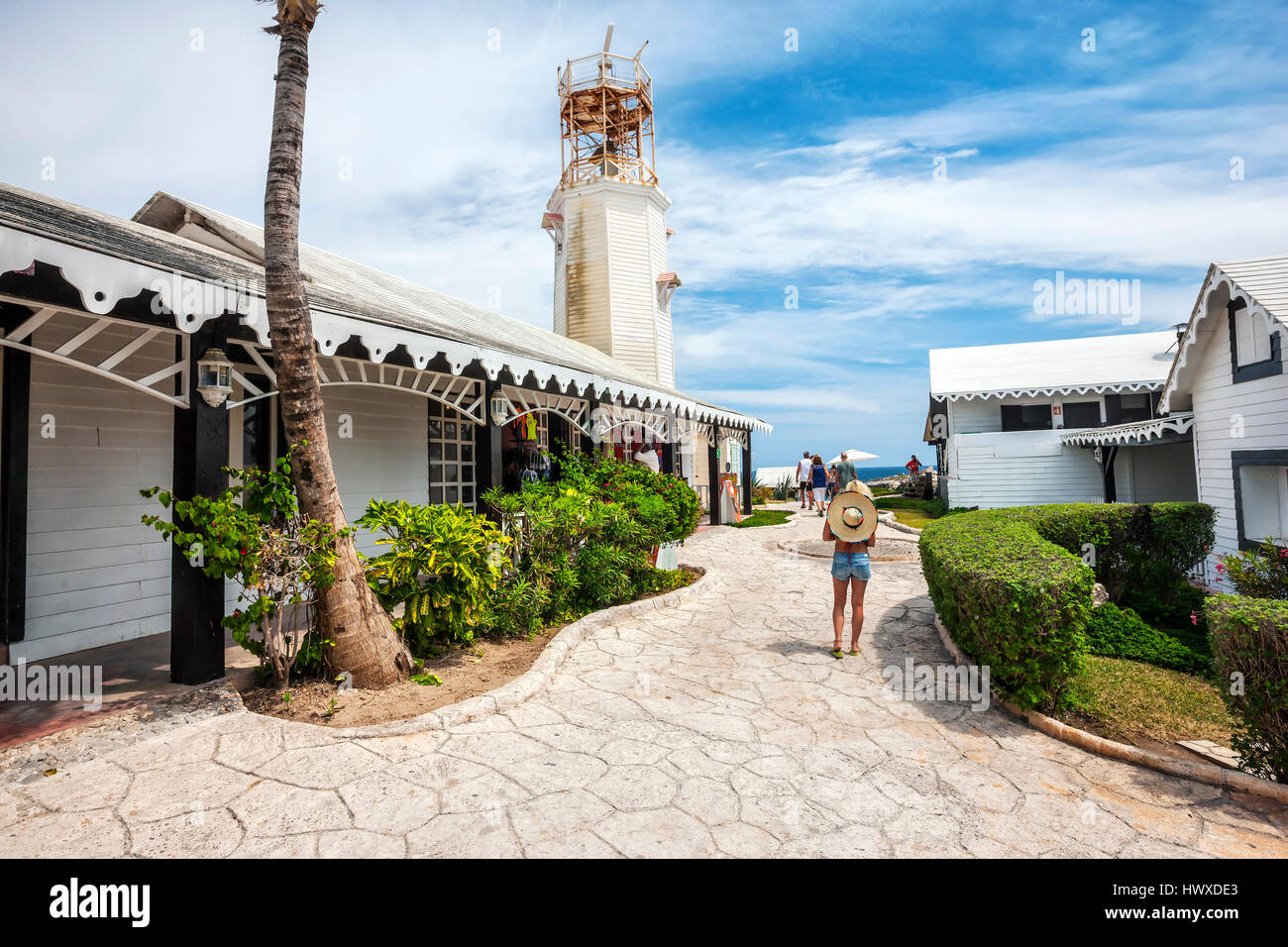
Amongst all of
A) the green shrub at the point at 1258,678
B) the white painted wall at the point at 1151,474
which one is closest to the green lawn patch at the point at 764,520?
the white painted wall at the point at 1151,474

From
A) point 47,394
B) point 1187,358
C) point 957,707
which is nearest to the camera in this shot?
point 957,707

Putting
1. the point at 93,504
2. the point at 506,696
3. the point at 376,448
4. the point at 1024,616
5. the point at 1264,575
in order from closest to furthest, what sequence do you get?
the point at 1024,616, the point at 506,696, the point at 93,504, the point at 1264,575, the point at 376,448

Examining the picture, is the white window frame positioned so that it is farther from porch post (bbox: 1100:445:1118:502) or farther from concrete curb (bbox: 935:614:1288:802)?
porch post (bbox: 1100:445:1118:502)

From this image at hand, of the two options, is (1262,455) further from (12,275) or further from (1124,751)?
(12,275)

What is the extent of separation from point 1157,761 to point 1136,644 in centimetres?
443

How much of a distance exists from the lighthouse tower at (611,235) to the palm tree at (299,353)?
17.0 metres

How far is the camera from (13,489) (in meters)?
5.36

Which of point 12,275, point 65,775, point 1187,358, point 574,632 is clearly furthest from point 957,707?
point 1187,358

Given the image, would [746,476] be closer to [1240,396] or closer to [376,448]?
[1240,396]

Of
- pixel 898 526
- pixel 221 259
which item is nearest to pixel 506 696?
pixel 221 259
